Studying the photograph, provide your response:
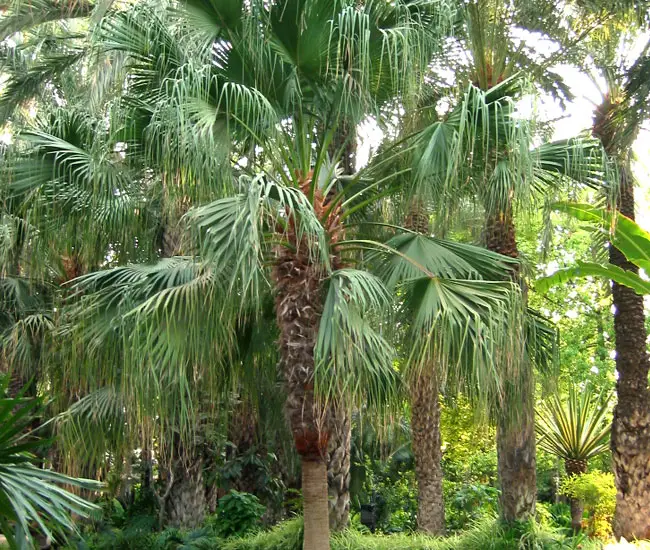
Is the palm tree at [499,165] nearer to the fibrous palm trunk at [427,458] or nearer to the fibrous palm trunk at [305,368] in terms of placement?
the fibrous palm trunk at [305,368]

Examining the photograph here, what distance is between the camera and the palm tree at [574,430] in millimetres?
16031

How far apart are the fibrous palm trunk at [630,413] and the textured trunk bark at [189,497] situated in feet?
21.0

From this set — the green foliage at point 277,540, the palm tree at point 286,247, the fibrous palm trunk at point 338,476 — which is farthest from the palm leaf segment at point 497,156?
the green foliage at point 277,540

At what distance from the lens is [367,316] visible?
21.5 feet

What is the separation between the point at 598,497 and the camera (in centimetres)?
1375

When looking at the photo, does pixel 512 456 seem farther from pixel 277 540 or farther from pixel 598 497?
pixel 598 497

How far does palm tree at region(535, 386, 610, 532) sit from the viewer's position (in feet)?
52.6

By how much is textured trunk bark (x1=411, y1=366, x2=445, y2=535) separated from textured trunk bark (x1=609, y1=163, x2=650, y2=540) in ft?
9.17

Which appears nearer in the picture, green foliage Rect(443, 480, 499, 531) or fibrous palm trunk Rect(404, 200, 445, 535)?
fibrous palm trunk Rect(404, 200, 445, 535)

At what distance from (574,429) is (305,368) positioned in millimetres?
10724

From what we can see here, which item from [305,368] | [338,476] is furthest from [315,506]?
[338,476]

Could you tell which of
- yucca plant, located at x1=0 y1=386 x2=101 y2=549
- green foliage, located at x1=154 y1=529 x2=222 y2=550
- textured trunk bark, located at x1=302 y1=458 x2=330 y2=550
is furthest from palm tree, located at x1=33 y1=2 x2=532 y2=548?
green foliage, located at x1=154 y1=529 x2=222 y2=550

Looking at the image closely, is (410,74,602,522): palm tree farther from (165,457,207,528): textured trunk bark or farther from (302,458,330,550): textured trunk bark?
(165,457,207,528): textured trunk bark

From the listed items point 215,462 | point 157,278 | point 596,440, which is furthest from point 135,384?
point 596,440
